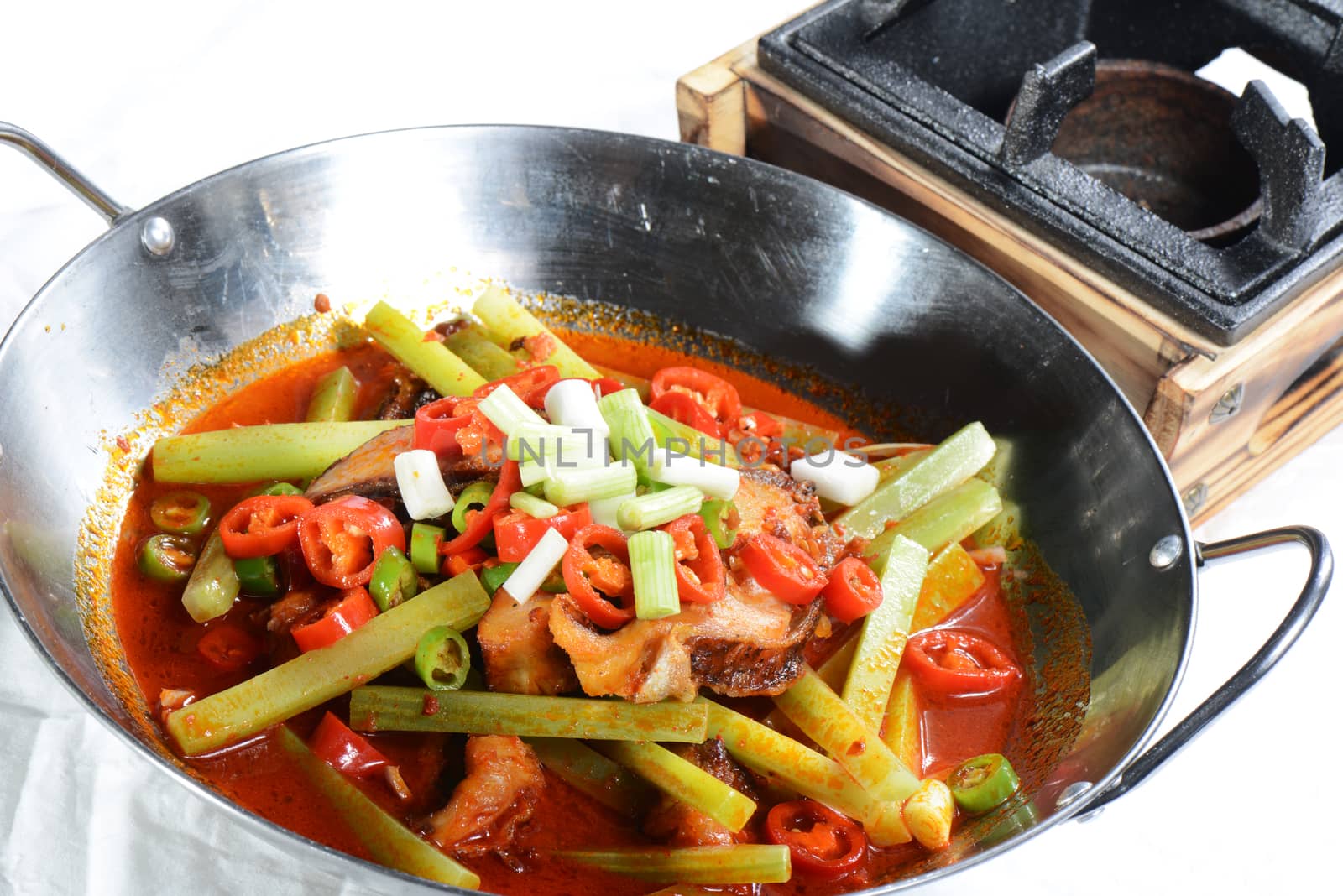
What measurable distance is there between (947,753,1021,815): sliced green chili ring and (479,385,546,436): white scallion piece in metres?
1.37

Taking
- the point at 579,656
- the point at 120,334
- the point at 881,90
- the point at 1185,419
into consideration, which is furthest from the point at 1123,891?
the point at 120,334

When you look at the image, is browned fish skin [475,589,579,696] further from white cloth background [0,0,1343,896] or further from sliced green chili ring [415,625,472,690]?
white cloth background [0,0,1343,896]

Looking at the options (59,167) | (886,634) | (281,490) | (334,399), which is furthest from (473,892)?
(59,167)

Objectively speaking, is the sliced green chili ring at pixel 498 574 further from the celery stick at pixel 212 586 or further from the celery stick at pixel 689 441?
the celery stick at pixel 212 586

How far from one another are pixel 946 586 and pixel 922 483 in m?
0.31

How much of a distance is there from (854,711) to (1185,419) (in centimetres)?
138

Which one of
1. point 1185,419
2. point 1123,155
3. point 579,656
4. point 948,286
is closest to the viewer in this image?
point 579,656

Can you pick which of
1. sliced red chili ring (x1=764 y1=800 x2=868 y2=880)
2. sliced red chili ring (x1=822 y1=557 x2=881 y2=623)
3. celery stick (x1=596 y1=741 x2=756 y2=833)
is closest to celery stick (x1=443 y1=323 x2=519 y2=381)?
sliced red chili ring (x1=822 y1=557 x2=881 y2=623)

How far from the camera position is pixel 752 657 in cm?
299

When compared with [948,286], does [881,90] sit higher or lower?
higher

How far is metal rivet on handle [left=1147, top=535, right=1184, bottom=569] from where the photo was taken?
10.2 ft

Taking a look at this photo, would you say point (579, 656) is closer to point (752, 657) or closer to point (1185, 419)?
point (752, 657)

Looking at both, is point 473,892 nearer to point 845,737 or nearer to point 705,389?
point 845,737

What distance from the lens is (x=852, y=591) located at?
318cm
